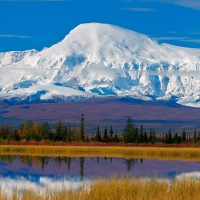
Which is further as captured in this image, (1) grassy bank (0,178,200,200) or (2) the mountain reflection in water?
(2) the mountain reflection in water

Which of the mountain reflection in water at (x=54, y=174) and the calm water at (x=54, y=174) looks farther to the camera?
the calm water at (x=54, y=174)

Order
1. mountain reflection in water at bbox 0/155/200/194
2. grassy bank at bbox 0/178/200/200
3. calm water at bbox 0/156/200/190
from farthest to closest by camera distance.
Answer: calm water at bbox 0/156/200/190
mountain reflection in water at bbox 0/155/200/194
grassy bank at bbox 0/178/200/200

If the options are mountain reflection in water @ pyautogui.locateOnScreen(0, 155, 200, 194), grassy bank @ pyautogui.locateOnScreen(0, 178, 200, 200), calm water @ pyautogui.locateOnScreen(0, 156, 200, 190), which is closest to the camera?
grassy bank @ pyautogui.locateOnScreen(0, 178, 200, 200)

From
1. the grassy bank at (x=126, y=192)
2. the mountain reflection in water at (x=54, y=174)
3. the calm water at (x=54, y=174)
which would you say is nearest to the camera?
the grassy bank at (x=126, y=192)

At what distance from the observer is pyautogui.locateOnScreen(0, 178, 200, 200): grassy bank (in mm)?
23505

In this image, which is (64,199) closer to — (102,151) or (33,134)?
(102,151)

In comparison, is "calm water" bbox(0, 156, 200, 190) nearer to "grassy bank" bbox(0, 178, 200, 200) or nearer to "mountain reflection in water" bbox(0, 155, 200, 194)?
"mountain reflection in water" bbox(0, 155, 200, 194)

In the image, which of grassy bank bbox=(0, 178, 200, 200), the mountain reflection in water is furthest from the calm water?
grassy bank bbox=(0, 178, 200, 200)

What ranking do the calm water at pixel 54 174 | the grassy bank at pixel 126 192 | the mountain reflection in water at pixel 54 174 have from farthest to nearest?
the calm water at pixel 54 174 < the mountain reflection in water at pixel 54 174 < the grassy bank at pixel 126 192

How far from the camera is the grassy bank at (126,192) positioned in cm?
2350

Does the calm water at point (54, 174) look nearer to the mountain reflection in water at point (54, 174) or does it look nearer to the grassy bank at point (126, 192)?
the mountain reflection in water at point (54, 174)

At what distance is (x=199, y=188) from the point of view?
86.1 feet

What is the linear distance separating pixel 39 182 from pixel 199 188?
11.8m

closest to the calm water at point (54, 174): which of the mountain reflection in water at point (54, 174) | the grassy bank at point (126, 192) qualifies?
the mountain reflection in water at point (54, 174)
